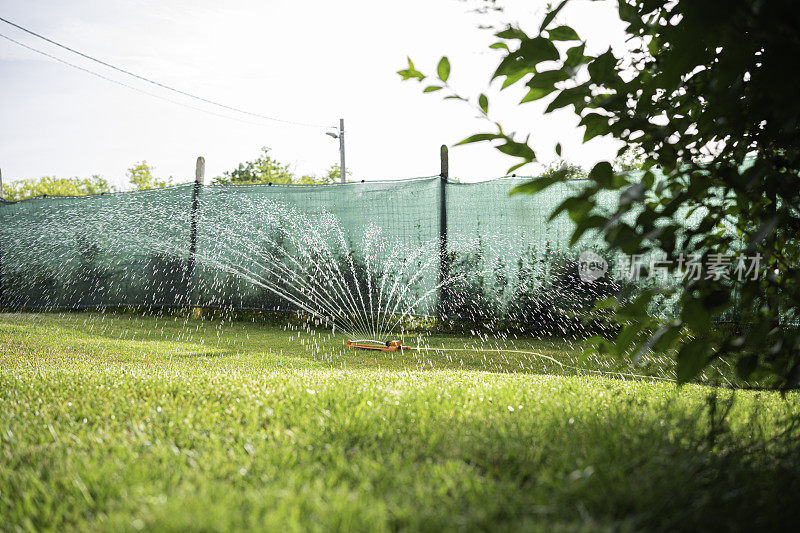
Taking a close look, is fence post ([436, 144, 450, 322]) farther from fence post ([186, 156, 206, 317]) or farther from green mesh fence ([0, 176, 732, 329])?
fence post ([186, 156, 206, 317])

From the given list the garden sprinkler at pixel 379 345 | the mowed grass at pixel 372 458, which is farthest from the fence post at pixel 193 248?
the mowed grass at pixel 372 458

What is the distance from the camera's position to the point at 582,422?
2.17m

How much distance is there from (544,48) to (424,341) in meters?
5.76

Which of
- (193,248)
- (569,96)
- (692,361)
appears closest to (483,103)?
(569,96)

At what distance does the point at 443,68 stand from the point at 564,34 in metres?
0.33

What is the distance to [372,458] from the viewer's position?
5.78 feet

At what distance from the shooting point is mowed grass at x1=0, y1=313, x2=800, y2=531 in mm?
1309

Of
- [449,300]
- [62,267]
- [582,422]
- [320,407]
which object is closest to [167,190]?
[62,267]

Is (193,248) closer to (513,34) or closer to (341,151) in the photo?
(513,34)

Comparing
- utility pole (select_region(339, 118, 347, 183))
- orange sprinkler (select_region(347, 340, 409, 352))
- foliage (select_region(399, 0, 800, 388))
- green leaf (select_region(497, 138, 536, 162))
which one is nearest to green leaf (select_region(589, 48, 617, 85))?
foliage (select_region(399, 0, 800, 388))

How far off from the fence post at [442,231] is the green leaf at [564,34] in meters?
6.30

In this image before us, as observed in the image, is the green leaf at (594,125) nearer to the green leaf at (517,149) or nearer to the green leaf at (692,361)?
the green leaf at (517,149)

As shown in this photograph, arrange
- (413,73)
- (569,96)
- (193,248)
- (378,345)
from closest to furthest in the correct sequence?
(569,96), (413,73), (378,345), (193,248)

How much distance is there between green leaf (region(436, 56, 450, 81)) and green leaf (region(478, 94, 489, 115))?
11 centimetres
